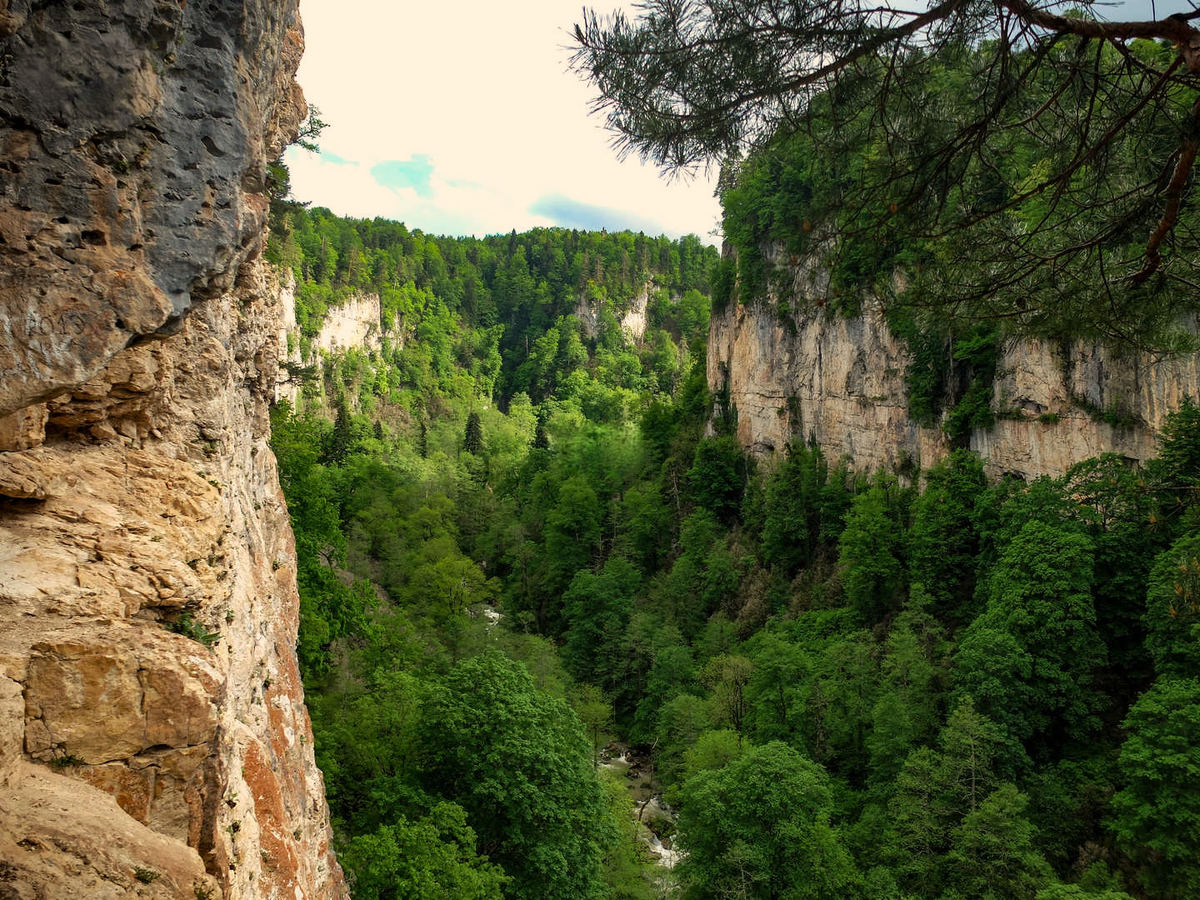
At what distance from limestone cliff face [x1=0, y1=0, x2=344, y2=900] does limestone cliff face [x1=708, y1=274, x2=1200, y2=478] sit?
15.3ft

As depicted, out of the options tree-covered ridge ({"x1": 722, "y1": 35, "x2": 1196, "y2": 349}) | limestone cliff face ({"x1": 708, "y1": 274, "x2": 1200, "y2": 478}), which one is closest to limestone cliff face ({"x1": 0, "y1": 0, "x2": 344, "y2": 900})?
tree-covered ridge ({"x1": 722, "y1": 35, "x2": 1196, "y2": 349})

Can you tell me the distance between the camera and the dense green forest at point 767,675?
14953mm

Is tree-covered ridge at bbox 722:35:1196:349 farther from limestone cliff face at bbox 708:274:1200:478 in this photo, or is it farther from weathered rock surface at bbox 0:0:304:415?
weathered rock surface at bbox 0:0:304:415

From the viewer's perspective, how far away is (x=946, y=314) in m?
6.43

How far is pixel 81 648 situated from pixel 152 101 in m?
2.96

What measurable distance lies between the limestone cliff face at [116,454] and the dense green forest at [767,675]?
659 centimetres

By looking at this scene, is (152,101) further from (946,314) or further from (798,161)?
(946,314)

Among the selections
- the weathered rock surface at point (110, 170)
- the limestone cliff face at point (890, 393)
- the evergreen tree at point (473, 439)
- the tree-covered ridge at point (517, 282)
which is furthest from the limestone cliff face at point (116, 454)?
the tree-covered ridge at point (517, 282)

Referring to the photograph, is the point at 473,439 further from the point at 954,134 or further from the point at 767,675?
the point at 954,134

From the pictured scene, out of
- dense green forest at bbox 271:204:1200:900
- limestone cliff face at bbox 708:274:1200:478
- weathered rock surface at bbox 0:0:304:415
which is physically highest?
limestone cliff face at bbox 708:274:1200:478

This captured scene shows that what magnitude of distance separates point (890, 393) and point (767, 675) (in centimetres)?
1288

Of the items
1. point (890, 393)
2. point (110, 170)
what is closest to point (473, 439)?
point (890, 393)

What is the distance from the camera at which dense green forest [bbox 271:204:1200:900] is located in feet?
49.1

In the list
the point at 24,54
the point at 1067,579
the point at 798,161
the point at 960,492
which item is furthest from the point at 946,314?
the point at 960,492
